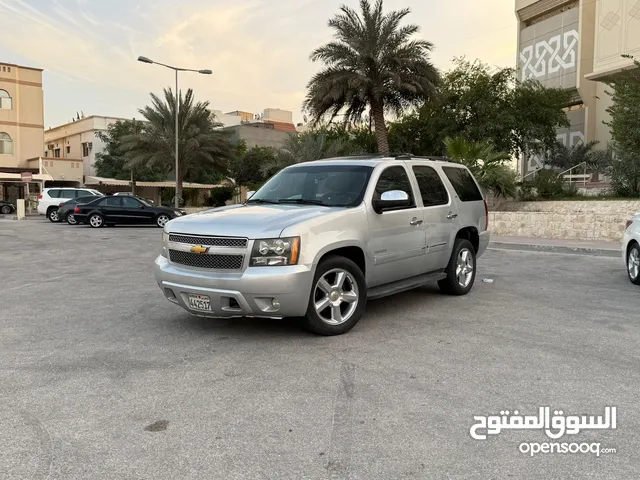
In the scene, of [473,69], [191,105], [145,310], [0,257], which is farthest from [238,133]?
[145,310]

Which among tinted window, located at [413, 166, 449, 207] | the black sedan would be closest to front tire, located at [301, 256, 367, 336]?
tinted window, located at [413, 166, 449, 207]

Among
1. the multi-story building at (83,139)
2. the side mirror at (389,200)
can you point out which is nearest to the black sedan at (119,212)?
the side mirror at (389,200)

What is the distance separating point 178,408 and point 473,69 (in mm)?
32305

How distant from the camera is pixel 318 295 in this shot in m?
5.55

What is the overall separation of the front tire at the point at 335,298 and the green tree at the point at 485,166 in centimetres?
1736

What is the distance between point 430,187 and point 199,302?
3.51 meters

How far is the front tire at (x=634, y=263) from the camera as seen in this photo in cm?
898

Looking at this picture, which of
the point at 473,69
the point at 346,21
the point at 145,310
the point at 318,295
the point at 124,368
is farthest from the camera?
the point at 473,69

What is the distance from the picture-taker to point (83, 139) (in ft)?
193

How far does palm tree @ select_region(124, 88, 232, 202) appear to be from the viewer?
3662cm

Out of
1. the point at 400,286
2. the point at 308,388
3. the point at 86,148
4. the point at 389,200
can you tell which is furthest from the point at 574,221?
the point at 86,148

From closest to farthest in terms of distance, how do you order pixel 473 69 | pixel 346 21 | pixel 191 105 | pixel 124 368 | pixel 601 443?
pixel 601 443 < pixel 124 368 < pixel 346 21 < pixel 473 69 < pixel 191 105

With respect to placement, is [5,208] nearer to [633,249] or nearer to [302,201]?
[302,201]

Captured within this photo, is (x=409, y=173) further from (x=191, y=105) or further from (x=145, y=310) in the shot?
(x=191, y=105)
